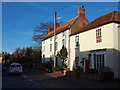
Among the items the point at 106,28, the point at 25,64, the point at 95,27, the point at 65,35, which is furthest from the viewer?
the point at 25,64

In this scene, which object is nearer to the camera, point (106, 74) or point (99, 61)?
point (106, 74)

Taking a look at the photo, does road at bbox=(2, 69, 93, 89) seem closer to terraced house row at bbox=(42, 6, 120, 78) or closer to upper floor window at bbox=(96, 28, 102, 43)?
terraced house row at bbox=(42, 6, 120, 78)

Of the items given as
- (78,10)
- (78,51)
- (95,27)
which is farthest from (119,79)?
(78,10)

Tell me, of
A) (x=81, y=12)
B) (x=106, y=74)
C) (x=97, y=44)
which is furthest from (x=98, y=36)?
(x=81, y=12)

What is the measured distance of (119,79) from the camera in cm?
1664

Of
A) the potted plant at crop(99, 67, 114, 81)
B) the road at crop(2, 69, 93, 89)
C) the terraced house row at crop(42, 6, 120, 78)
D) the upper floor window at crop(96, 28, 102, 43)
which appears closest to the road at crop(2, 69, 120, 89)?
the road at crop(2, 69, 93, 89)

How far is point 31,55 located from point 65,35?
2847 cm

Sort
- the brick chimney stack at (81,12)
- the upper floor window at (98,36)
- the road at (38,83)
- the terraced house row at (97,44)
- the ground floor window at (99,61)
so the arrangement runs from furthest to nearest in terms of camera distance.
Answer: the brick chimney stack at (81,12) < the upper floor window at (98,36) < the ground floor window at (99,61) < the terraced house row at (97,44) < the road at (38,83)

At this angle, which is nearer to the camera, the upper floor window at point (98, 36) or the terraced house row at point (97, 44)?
the terraced house row at point (97, 44)

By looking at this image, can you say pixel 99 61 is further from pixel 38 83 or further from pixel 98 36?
pixel 38 83

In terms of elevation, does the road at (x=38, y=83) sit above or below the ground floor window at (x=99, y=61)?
below

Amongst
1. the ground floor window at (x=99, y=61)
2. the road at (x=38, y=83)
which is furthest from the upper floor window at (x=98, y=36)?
the road at (x=38, y=83)

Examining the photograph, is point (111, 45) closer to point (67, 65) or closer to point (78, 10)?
point (67, 65)

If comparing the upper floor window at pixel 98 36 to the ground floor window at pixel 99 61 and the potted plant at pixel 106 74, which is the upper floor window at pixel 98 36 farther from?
the potted plant at pixel 106 74
